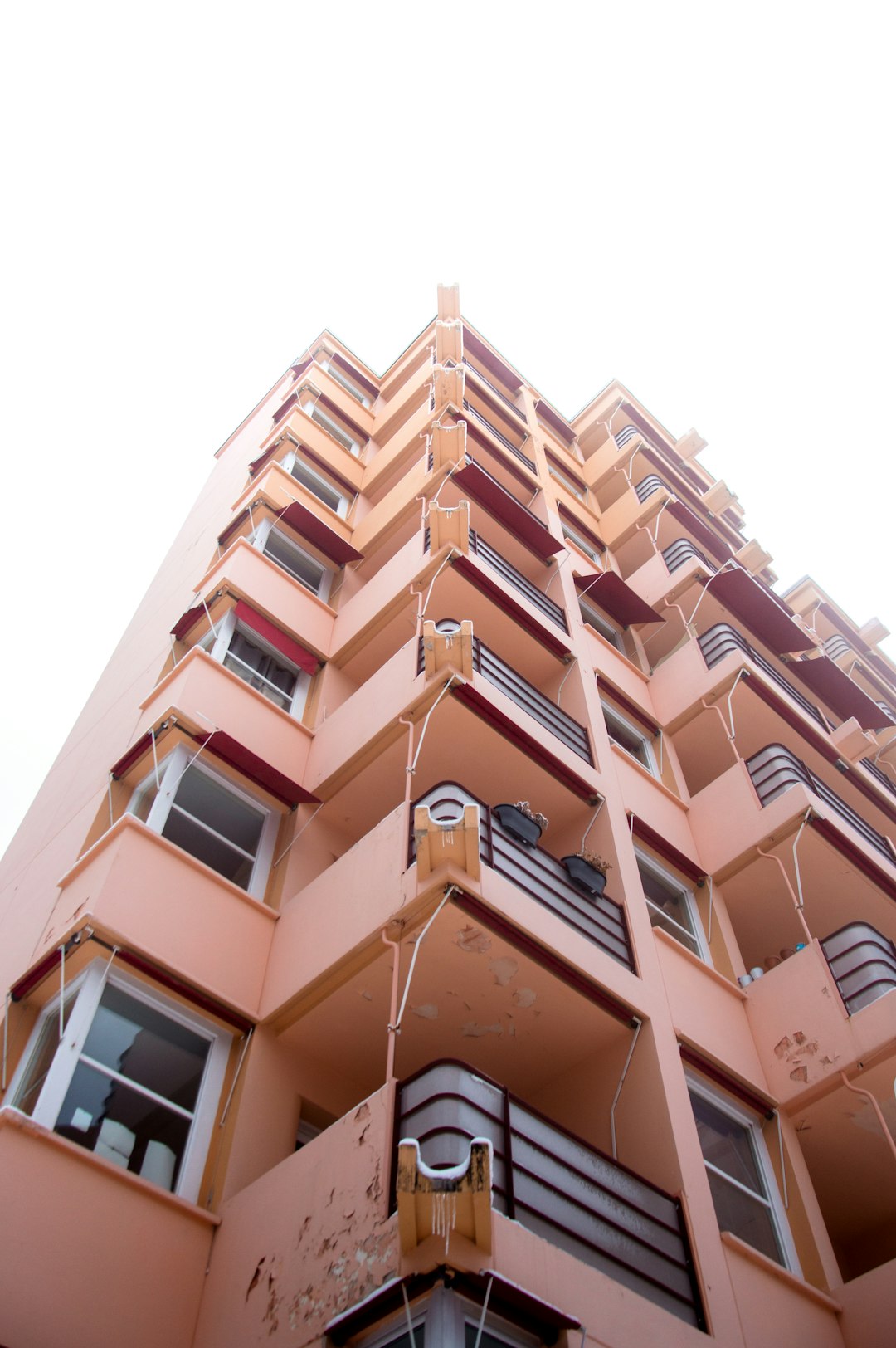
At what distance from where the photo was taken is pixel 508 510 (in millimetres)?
17609

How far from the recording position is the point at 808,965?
11930 mm

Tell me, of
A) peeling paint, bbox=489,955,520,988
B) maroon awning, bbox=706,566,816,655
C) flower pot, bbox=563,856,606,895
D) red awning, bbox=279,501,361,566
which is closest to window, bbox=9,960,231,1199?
peeling paint, bbox=489,955,520,988

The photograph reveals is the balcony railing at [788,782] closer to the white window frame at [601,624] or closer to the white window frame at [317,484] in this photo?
the white window frame at [601,624]

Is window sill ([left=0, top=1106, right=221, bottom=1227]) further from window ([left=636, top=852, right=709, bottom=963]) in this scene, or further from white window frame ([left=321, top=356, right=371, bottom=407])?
white window frame ([left=321, top=356, right=371, bottom=407])

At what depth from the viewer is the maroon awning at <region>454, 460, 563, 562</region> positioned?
17344 millimetres

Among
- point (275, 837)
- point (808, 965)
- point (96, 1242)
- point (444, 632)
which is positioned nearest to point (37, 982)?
point (96, 1242)

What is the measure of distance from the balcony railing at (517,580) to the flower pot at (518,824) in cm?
537

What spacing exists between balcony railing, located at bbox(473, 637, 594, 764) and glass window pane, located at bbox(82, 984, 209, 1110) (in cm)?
543

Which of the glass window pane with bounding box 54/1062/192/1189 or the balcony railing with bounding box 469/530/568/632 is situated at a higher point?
the balcony railing with bounding box 469/530/568/632

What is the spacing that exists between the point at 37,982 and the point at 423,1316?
4.59 meters

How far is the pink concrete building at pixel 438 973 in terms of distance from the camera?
7352 mm

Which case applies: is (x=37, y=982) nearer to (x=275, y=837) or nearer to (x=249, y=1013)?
(x=249, y=1013)

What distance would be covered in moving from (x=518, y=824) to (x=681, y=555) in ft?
38.0

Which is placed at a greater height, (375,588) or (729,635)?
(729,635)
